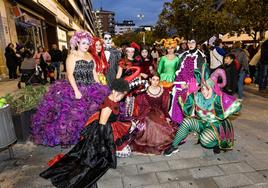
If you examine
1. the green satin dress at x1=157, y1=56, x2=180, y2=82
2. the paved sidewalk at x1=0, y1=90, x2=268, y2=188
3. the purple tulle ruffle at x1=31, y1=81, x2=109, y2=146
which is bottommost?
the paved sidewalk at x1=0, y1=90, x2=268, y2=188

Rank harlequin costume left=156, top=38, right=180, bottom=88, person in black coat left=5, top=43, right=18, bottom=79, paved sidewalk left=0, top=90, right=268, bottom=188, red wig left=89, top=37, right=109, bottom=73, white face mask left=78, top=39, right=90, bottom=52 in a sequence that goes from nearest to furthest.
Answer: paved sidewalk left=0, top=90, right=268, bottom=188, white face mask left=78, top=39, right=90, bottom=52, red wig left=89, top=37, right=109, bottom=73, harlequin costume left=156, top=38, right=180, bottom=88, person in black coat left=5, top=43, right=18, bottom=79

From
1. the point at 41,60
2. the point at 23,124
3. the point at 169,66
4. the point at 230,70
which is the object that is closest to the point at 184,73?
the point at 169,66

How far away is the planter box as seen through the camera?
4.68m

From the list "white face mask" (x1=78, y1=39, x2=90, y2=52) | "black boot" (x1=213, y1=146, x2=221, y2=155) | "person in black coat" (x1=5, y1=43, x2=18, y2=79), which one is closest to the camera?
"black boot" (x1=213, y1=146, x2=221, y2=155)

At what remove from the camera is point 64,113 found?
4082mm

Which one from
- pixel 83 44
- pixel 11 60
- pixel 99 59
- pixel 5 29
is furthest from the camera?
pixel 5 29

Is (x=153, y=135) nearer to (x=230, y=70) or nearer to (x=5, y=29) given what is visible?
(x=230, y=70)

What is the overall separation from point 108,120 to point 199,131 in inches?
61.4

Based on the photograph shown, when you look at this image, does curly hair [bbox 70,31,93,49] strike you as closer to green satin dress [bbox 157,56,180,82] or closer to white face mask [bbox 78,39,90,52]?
white face mask [bbox 78,39,90,52]

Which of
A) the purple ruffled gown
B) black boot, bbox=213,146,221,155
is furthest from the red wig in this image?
black boot, bbox=213,146,221,155

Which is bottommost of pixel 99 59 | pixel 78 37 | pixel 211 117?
pixel 211 117

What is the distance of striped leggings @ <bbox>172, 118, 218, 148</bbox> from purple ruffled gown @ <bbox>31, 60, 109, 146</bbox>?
4.92ft

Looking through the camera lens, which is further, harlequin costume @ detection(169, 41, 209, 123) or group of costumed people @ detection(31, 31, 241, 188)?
harlequin costume @ detection(169, 41, 209, 123)

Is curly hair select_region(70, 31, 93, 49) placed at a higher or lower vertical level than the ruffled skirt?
higher
